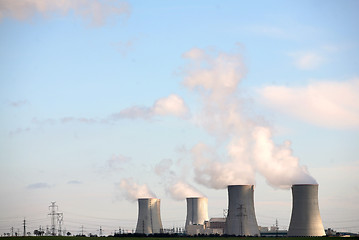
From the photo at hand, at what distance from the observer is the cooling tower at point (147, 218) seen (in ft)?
261

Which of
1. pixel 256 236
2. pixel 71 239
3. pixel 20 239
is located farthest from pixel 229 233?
pixel 20 239

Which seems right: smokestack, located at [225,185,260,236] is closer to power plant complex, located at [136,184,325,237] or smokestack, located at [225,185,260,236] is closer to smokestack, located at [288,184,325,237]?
power plant complex, located at [136,184,325,237]

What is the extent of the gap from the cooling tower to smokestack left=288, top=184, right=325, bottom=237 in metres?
24.7

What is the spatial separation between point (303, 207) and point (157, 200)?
90.2 ft

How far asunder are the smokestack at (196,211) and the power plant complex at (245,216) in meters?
3.25

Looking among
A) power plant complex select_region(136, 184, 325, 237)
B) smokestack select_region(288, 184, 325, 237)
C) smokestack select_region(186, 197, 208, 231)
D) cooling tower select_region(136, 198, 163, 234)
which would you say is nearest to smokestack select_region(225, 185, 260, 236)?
power plant complex select_region(136, 184, 325, 237)

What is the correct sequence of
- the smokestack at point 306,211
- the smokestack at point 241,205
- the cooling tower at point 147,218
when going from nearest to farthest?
the smokestack at point 306,211, the smokestack at point 241,205, the cooling tower at point 147,218

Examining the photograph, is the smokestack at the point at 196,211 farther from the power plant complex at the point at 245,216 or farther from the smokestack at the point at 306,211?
the smokestack at the point at 306,211

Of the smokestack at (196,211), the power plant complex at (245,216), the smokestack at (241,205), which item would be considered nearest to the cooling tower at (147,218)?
the power plant complex at (245,216)

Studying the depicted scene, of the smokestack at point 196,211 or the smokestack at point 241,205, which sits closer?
the smokestack at point 241,205

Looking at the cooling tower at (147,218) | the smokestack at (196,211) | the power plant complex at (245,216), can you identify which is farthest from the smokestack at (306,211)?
the smokestack at (196,211)

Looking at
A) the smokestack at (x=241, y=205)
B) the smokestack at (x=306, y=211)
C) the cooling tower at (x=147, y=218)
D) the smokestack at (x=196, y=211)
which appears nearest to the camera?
the smokestack at (x=306, y=211)

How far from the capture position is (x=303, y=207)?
194ft

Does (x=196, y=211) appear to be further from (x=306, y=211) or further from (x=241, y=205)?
(x=306, y=211)
